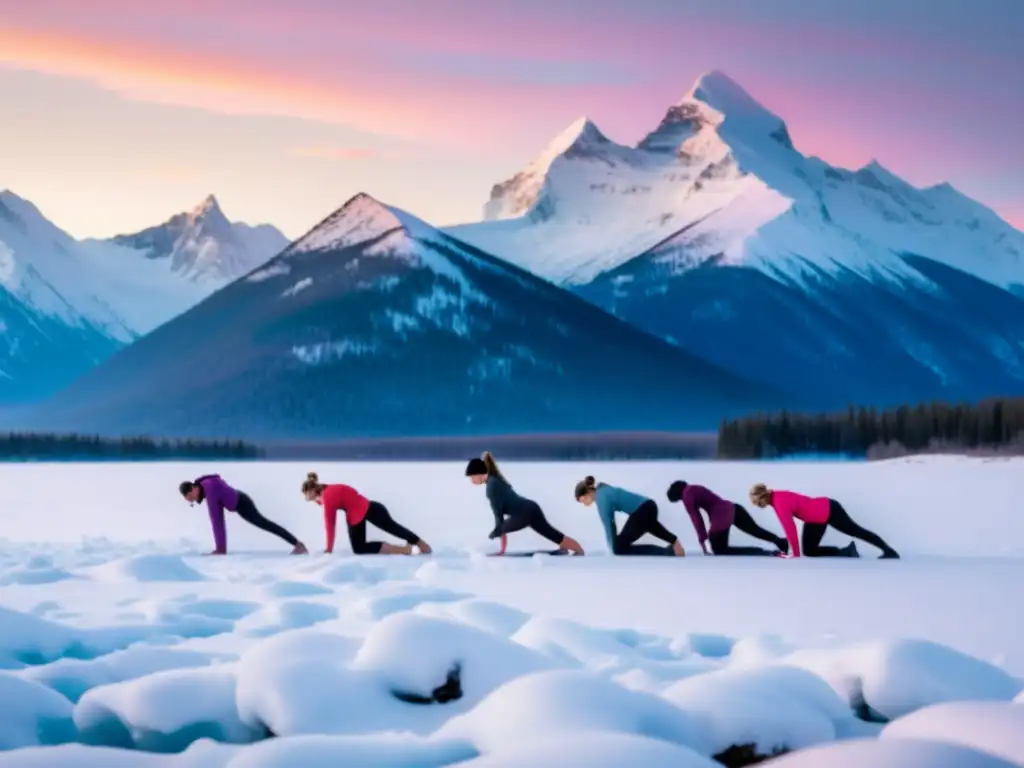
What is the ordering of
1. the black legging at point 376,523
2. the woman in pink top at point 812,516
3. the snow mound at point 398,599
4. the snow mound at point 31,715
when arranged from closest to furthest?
the snow mound at point 31,715
the snow mound at point 398,599
the woman in pink top at point 812,516
the black legging at point 376,523

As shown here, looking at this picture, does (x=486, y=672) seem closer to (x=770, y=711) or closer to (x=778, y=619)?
(x=770, y=711)

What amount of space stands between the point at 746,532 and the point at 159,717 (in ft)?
29.9

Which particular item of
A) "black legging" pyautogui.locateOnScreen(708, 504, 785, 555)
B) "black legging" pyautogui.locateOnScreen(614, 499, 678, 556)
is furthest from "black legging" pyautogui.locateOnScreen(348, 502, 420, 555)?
"black legging" pyautogui.locateOnScreen(708, 504, 785, 555)

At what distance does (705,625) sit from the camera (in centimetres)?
951

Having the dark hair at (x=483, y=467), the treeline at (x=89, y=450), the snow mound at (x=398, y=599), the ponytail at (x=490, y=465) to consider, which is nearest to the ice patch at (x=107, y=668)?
the snow mound at (x=398, y=599)

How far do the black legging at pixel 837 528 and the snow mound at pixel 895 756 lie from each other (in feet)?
28.5

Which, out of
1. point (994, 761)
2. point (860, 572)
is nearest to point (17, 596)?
point (860, 572)

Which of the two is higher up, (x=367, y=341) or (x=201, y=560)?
(x=367, y=341)

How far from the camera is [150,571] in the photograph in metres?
12.7

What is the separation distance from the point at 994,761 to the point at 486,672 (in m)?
2.70

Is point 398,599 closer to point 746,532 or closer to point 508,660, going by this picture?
point 508,660

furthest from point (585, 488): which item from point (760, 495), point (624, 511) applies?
point (760, 495)

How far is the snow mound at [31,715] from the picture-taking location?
6.26m

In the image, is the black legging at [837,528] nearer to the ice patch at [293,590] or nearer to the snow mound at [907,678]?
the ice patch at [293,590]
